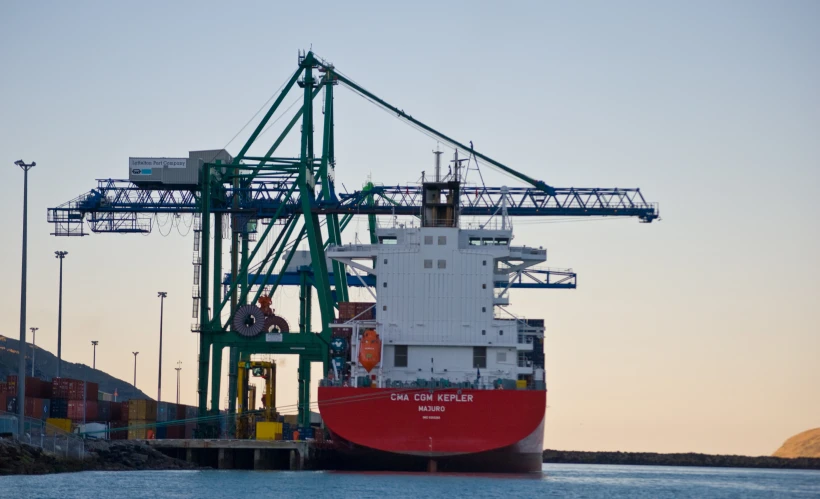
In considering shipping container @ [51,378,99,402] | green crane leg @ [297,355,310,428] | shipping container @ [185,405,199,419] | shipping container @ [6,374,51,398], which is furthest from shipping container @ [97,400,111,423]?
green crane leg @ [297,355,310,428]

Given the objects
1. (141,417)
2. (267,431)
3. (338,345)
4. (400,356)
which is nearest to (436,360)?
(400,356)

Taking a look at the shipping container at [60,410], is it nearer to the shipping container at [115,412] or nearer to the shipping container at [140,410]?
the shipping container at [140,410]

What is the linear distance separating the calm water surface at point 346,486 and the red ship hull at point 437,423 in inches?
34.2

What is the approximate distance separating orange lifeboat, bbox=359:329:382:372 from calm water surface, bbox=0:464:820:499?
4444 millimetres

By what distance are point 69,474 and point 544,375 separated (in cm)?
1945

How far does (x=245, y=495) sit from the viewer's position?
43438 mm

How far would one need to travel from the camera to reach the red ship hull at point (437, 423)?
52.4 meters

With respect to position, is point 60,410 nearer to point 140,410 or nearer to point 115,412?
point 140,410

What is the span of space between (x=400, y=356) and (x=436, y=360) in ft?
5.05

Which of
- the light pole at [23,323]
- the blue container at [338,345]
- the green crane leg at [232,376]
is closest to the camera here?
the light pole at [23,323]

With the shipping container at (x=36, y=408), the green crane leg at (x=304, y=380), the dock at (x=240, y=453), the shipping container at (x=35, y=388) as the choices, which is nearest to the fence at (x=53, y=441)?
the dock at (x=240, y=453)

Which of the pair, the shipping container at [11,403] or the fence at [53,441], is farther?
the shipping container at [11,403]

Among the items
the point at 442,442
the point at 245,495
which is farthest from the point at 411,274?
the point at 245,495

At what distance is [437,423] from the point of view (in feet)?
173
